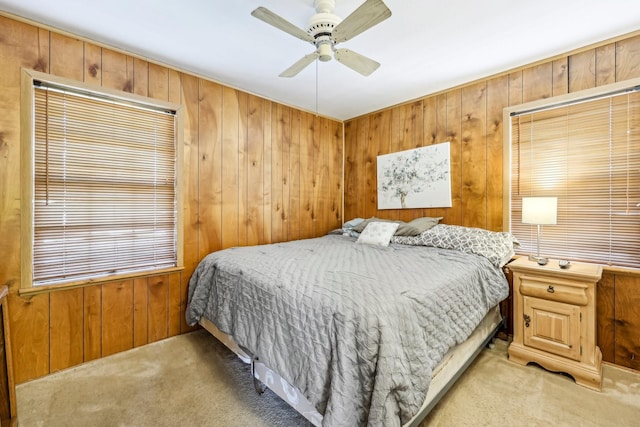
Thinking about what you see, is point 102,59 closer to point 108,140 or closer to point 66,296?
point 108,140

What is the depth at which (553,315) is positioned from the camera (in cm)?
192

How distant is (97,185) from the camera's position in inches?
84.4

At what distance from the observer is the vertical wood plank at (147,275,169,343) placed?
2.39 metres

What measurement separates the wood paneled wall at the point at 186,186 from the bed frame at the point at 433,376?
76 centimetres

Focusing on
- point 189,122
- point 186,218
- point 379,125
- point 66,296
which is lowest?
point 66,296

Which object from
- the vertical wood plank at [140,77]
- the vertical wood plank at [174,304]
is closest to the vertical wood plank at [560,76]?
the vertical wood plank at [140,77]

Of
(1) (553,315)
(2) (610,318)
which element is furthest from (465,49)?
(2) (610,318)

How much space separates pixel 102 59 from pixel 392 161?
2937mm

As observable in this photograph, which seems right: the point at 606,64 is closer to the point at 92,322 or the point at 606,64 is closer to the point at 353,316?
the point at 353,316

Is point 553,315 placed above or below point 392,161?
below

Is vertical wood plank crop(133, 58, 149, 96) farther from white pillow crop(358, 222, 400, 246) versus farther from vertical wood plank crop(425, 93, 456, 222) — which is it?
vertical wood plank crop(425, 93, 456, 222)

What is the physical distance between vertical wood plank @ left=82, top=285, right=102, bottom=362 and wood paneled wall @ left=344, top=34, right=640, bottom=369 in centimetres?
291

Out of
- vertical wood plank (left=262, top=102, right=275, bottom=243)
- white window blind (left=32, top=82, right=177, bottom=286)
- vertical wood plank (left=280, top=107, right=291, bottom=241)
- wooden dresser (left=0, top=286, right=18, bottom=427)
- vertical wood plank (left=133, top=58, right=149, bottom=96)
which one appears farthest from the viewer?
vertical wood plank (left=280, top=107, right=291, bottom=241)

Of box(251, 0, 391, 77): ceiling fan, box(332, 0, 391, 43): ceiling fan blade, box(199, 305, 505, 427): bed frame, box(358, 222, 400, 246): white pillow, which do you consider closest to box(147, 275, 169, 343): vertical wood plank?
box(199, 305, 505, 427): bed frame
